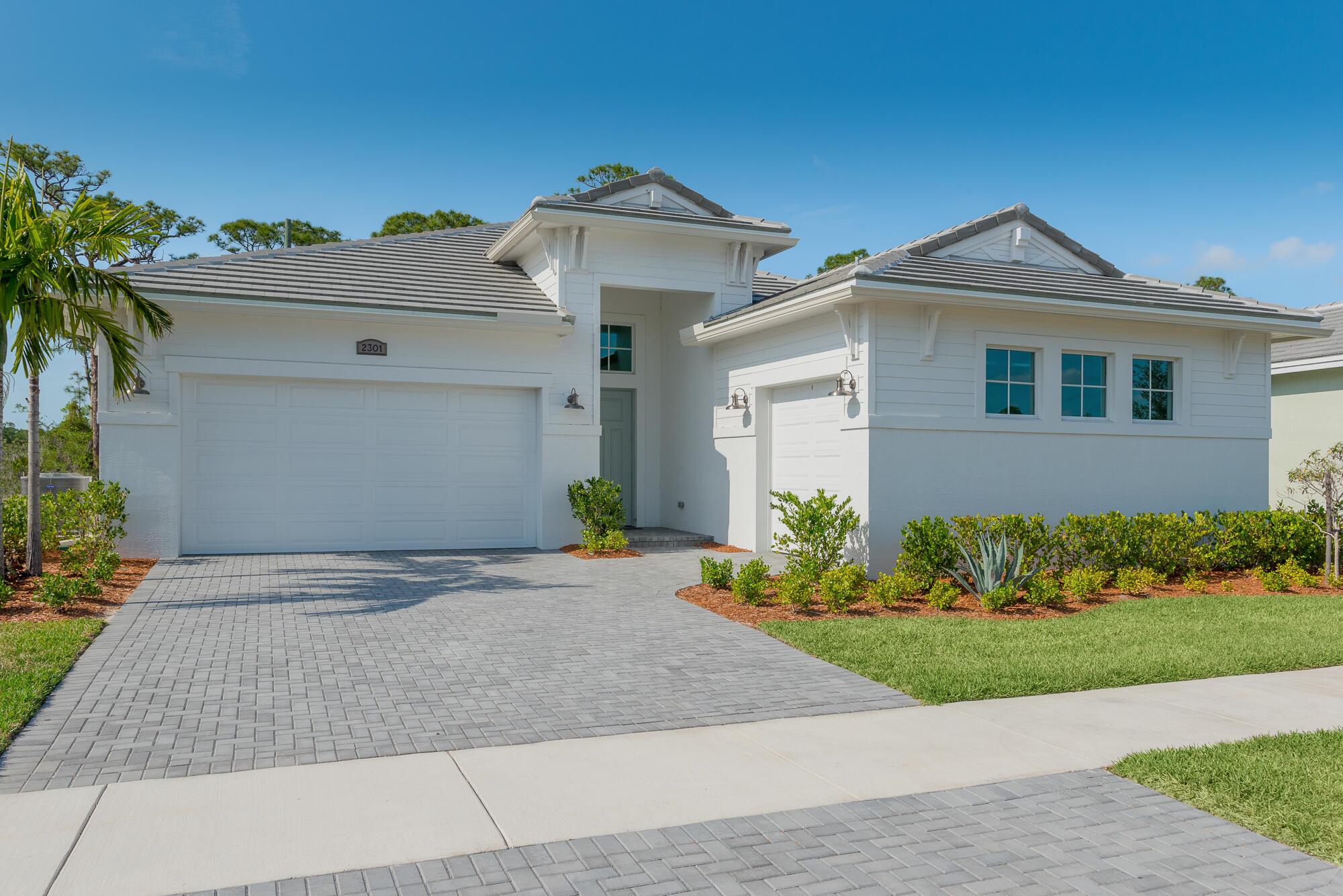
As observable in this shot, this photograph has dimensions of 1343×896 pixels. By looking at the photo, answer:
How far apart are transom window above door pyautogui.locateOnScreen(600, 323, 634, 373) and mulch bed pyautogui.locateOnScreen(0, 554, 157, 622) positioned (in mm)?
8046

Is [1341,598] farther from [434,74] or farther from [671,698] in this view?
[434,74]

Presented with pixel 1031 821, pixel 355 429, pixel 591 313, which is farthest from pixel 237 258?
pixel 1031 821

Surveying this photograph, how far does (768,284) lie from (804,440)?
5.34 metres

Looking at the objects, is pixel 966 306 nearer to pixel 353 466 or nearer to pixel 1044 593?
pixel 1044 593

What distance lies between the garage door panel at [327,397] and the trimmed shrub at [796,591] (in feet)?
23.5

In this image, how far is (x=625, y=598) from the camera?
983 centimetres

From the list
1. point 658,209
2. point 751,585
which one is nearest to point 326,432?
point 658,209

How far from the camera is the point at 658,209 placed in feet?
47.3

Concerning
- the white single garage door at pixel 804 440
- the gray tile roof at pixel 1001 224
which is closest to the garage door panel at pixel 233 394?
the white single garage door at pixel 804 440

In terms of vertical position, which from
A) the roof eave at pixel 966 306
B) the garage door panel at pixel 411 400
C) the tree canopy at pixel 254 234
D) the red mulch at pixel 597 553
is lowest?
the red mulch at pixel 597 553

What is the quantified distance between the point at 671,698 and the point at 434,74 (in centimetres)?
1523

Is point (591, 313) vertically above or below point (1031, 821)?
above

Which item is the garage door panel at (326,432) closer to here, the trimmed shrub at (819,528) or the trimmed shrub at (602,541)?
the trimmed shrub at (602,541)

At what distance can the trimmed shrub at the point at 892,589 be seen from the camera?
936cm
